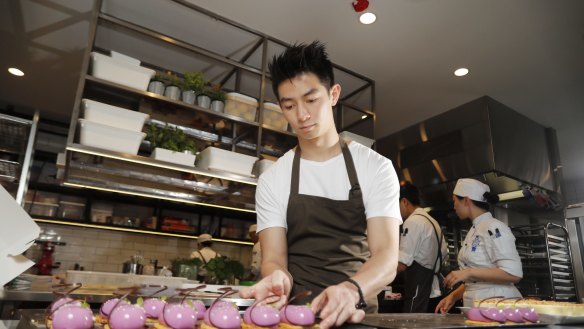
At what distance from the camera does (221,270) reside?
3.95 metres

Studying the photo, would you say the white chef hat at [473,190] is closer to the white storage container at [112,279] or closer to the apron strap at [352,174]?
the apron strap at [352,174]

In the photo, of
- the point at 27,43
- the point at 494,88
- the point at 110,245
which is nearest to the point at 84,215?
the point at 110,245

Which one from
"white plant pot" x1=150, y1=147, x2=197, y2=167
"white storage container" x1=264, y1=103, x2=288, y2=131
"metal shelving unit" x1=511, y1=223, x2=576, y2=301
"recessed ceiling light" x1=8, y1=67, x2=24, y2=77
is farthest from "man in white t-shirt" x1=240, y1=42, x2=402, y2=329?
"recessed ceiling light" x1=8, y1=67, x2=24, y2=77

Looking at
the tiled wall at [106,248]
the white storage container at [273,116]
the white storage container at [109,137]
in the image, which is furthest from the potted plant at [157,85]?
the tiled wall at [106,248]

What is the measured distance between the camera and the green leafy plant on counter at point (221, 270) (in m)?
3.94

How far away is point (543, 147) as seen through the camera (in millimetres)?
5000

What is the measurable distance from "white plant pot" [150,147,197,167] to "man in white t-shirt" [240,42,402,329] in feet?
4.61

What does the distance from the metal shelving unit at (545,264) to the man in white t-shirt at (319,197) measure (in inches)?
140

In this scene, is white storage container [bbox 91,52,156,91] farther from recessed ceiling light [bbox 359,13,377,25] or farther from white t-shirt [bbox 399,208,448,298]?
white t-shirt [bbox 399,208,448,298]

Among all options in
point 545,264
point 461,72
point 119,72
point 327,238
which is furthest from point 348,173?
point 545,264

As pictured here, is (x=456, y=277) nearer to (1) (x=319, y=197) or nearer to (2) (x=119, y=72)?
(1) (x=319, y=197)

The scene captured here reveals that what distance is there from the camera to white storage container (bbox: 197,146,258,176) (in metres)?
3.18

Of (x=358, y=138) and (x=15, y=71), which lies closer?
(x=358, y=138)

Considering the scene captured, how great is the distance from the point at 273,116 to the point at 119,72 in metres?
1.33
